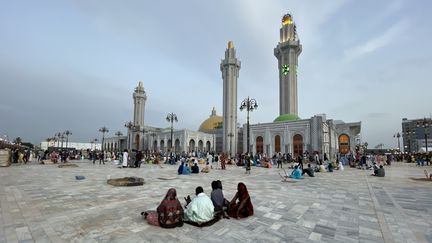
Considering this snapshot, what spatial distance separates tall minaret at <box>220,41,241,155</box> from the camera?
5903 centimetres

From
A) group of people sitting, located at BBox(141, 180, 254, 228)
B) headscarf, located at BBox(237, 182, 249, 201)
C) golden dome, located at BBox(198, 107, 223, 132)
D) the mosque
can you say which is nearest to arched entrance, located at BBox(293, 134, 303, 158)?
the mosque

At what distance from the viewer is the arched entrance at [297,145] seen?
41.0 m

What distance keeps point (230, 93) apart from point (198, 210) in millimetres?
54799

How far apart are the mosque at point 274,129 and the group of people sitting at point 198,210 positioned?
105ft

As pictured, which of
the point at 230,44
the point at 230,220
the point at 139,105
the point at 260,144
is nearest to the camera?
the point at 230,220

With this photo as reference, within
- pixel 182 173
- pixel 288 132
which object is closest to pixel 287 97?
pixel 288 132

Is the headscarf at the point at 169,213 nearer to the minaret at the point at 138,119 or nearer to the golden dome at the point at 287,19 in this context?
the golden dome at the point at 287,19

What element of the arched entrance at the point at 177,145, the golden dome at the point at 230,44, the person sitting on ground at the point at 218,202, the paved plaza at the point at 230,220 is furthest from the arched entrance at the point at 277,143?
the person sitting on ground at the point at 218,202

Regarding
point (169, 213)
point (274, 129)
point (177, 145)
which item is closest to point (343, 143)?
point (274, 129)

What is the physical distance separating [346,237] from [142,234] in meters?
3.91

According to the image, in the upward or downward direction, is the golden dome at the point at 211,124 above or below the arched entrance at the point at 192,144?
above

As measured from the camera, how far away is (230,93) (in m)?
58.9

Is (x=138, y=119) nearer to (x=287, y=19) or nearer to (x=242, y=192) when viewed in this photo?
(x=287, y=19)

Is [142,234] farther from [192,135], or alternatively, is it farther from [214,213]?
[192,135]
